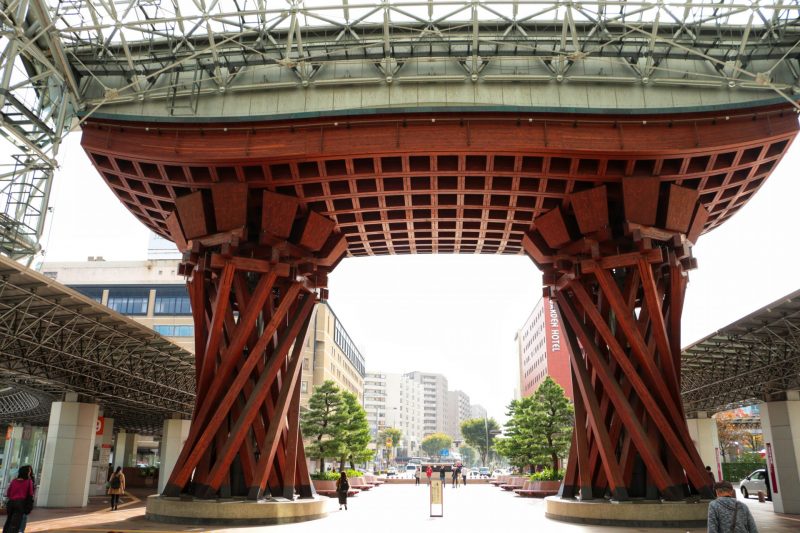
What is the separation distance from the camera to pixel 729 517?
7445 millimetres

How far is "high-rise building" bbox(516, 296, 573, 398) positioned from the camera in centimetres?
8519

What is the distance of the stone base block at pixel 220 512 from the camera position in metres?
19.3

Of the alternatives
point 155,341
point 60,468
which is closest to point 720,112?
point 155,341

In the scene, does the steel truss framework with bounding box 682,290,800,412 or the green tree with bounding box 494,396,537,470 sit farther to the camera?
the green tree with bounding box 494,396,537,470

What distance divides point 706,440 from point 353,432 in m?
27.6

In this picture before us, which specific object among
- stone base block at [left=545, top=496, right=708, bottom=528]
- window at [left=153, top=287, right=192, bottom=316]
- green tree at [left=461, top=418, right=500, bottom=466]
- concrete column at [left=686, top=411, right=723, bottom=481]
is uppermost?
window at [left=153, top=287, right=192, bottom=316]

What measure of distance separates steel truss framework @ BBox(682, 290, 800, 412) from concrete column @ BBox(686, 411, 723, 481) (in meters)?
5.99

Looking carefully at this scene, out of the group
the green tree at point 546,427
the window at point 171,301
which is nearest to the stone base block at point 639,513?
the green tree at point 546,427

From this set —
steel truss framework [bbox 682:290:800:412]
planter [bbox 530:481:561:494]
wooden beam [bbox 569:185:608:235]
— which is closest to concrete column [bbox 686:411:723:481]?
steel truss framework [bbox 682:290:800:412]

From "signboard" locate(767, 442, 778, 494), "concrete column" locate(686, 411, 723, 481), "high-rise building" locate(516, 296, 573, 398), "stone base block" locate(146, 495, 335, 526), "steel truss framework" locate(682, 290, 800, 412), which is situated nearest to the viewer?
"stone base block" locate(146, 495, 335, 526)

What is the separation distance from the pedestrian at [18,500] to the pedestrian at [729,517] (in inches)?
494

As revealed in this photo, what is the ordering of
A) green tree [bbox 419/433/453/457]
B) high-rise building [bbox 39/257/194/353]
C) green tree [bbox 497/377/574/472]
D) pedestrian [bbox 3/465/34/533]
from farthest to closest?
green tree [bbox 419/433/453/457] < high-rise building [bbox 39/257/194/353] < green tree [bbox 497/377/574/472] < pedestrian [bbox 3/465/34/533]

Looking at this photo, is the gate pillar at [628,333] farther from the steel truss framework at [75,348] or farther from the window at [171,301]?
the window at [171,301]

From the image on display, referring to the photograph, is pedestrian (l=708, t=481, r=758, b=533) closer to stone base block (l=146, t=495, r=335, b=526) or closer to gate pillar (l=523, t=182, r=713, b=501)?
gate pillar (l=523, t=182, r=713, b=501)
